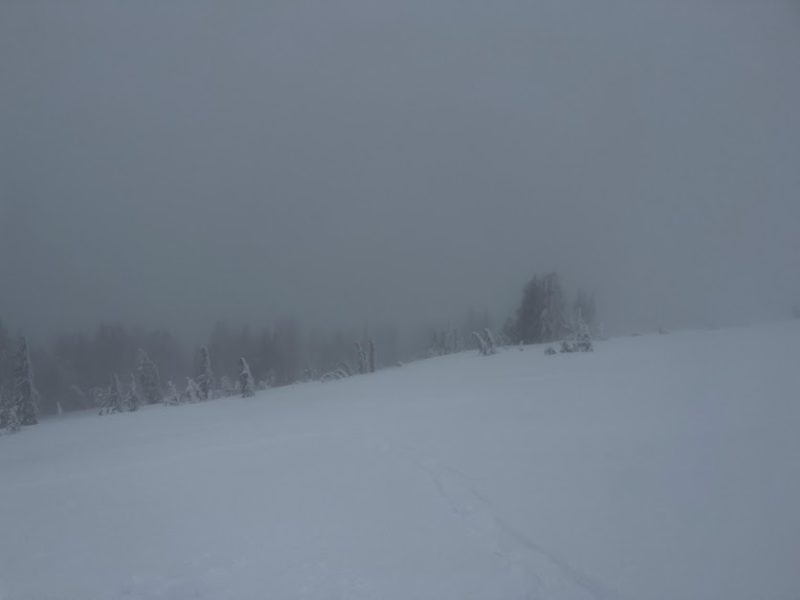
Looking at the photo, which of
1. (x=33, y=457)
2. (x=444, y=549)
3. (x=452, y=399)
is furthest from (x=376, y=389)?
(x=444, y=549)

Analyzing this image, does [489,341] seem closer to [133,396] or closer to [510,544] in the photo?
[510,544]

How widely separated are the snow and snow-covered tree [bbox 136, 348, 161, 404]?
9.12 m

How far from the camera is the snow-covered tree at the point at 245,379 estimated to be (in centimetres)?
1655

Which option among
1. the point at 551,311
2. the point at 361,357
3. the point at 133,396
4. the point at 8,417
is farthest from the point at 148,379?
the point at 551,311

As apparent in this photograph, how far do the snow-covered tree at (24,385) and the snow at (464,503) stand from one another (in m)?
5.85

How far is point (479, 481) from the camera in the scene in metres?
5.64

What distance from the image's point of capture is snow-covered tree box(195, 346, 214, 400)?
59.5 ft

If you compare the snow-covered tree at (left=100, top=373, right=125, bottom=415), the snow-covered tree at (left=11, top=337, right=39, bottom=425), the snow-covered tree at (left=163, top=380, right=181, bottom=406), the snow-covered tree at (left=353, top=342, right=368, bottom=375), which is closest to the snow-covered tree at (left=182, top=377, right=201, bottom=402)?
the snow-covered tree at (left=163, top=380, right=181, bottom=406)

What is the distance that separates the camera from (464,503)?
5199mm

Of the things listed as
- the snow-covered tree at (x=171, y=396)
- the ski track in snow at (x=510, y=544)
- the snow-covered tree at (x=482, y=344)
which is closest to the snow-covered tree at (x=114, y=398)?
the snow-covered tree at (x=171, y=396)

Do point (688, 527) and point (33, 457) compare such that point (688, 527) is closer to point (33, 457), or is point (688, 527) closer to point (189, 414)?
point (33, 457)

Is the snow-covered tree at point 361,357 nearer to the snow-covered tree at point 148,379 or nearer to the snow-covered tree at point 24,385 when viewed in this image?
the snow-covered tree at point 148,379

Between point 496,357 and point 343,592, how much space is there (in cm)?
1215

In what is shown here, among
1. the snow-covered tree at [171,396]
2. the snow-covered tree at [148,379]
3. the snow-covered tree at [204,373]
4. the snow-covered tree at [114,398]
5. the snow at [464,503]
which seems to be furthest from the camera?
the snow-covered tree at [148,379]
